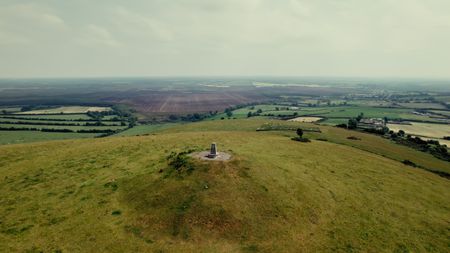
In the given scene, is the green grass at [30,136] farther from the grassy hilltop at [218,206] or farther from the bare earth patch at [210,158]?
the bare earth patch at [210,158]

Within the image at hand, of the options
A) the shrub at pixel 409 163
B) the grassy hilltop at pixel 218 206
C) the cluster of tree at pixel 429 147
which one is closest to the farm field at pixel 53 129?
the grassy hilltop at pixel 218 206

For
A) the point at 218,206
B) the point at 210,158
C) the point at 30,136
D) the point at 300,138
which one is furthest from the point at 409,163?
the point at 30,136

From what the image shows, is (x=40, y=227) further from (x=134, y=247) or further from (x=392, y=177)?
(x=392, y=177)

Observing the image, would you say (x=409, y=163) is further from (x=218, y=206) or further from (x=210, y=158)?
(x=218, y=206)

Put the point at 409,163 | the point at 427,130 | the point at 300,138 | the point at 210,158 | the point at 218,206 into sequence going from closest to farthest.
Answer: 1. the point at 218,206
2. the point at 210,158
3. the point at 409,163
4. the point at 300,138
5. the point at 427,130

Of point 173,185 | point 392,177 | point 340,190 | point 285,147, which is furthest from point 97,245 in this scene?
point 392,177
